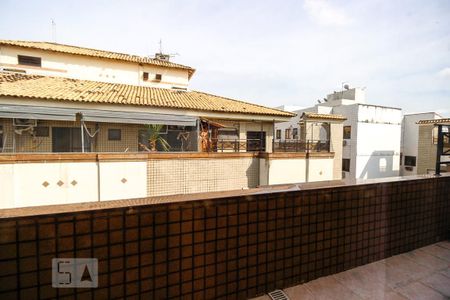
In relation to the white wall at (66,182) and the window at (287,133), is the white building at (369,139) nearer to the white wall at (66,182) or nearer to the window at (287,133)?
the window at (287,133)

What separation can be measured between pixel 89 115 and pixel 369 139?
23743 mm

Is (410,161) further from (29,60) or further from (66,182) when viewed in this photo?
(29,60)

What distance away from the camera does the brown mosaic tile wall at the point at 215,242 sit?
1551 millimetres

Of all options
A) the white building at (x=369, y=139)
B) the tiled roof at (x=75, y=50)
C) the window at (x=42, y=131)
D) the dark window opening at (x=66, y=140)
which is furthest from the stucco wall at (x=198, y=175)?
the white building at (x=369, y=139)

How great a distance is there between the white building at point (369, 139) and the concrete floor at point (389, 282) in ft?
70.6

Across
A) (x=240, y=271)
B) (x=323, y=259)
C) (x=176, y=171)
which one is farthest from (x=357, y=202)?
(x=176, y=171)

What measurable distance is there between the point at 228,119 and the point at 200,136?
1.93m

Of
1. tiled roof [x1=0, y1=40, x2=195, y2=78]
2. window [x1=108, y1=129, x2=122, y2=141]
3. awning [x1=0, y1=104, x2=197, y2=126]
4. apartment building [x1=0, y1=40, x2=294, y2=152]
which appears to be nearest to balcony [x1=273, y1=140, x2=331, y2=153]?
apartment building [x1=0, y1=40, x2=294, y2=152]

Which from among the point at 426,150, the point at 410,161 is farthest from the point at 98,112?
the point at 410,161

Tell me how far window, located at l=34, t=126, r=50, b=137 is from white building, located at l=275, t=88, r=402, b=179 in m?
21.2

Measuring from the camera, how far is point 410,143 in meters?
25.7

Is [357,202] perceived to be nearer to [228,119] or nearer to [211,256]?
[211,256]

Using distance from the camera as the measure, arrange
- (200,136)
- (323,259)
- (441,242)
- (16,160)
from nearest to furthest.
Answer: (323,259) → (441,242) → (16,160) → (200,136)

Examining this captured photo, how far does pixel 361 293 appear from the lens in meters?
2.53
